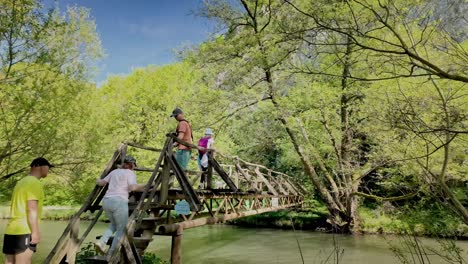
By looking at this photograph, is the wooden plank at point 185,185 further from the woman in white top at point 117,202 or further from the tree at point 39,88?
the tree at point 39,88

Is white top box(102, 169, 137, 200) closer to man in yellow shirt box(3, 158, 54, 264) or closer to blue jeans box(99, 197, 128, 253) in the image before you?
blue jeans box(99, 197, 128, 253)

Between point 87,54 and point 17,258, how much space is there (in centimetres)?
810

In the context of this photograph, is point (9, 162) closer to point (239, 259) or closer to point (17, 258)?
point (17, 258)

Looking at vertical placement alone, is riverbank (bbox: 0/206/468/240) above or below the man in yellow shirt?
below

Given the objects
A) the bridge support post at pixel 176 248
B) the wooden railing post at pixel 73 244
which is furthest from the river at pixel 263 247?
the wooden railing post at pixel 73 244

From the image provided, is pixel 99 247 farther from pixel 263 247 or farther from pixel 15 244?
pixel 263 247

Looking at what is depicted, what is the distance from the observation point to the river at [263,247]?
13.1m

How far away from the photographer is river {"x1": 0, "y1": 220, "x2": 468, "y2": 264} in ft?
42.9

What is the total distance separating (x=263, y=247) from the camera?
15969mm

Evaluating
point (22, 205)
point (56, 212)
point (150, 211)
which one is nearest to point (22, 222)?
point (22, 205)

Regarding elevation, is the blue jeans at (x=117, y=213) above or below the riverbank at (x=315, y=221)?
above

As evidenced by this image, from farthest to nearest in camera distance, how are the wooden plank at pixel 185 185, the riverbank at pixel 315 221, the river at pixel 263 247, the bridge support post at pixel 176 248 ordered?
the riverbank at pixel 315 221
the river at pixel 263 247
the bridge support post at pixel 176 248
the wooden plank at pixel 185 185

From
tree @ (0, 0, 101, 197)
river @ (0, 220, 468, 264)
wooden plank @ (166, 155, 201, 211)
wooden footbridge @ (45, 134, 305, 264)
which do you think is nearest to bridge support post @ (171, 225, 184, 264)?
wooden footbridge @ (45, 134, 305, 264)

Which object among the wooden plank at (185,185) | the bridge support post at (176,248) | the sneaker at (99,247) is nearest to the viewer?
the sneaker at (99,247)
